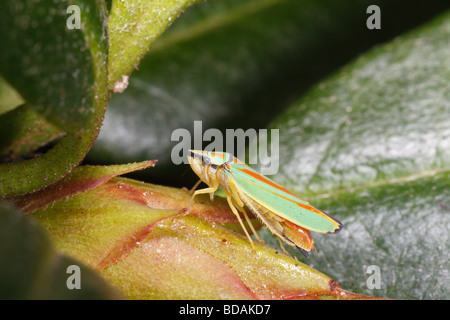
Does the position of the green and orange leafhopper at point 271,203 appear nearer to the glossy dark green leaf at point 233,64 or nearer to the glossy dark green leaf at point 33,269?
the glossy dark green leaf at point 233,64

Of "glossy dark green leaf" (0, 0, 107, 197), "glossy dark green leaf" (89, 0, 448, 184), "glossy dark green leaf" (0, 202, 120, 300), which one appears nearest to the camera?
"glossy dark green leaf" (0, 202, 120, 300)

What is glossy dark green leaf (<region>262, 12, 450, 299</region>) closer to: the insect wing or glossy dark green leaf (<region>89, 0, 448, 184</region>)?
→ the insect wing

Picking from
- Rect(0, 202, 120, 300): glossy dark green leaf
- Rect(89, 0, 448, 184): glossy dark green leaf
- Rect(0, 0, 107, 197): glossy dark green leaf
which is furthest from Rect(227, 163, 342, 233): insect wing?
Rect(0, 202, 120, 300): glossy dark green leaf
